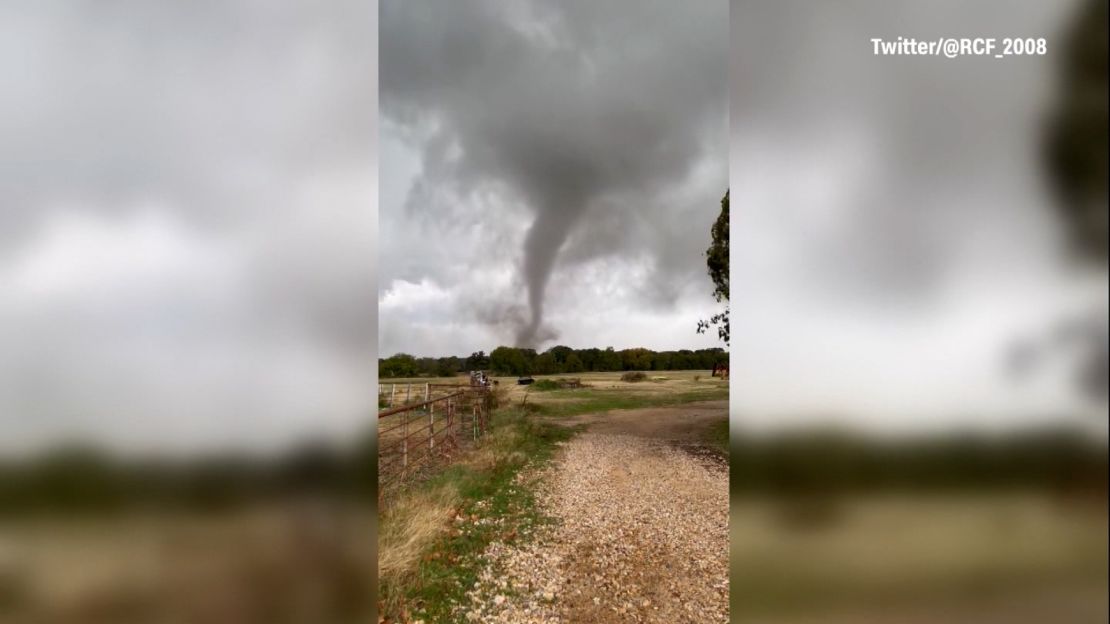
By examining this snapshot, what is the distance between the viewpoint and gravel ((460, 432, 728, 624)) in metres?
2.37

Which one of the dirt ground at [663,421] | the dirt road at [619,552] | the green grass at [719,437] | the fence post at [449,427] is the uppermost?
the fence post at [449,427]

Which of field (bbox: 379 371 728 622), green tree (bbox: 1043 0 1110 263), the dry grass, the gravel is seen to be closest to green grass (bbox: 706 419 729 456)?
field (bbox: 379 371 728 622)

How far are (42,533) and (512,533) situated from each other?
8.24 ft

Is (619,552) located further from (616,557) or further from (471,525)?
(471,525)

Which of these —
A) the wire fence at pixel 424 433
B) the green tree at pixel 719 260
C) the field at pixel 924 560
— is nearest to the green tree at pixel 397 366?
the wire fence at pixel 424 433

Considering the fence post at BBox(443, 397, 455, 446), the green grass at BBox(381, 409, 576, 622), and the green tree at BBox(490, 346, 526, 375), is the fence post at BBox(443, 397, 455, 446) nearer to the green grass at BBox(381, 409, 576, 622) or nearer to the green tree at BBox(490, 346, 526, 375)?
the green grass at BBox(381, 409, 576, 622)

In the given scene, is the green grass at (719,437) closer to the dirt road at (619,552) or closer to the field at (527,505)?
the field at (527,505)

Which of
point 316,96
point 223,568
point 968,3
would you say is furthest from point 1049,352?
point 223,568

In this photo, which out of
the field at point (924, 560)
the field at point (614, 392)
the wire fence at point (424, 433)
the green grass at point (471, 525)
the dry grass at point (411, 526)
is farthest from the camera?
the field at point (614, 392)

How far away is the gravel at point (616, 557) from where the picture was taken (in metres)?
2.37

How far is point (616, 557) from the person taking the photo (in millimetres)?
2984

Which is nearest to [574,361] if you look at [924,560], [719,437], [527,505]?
[719,437]

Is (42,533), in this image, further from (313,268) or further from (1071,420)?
(1071,420)

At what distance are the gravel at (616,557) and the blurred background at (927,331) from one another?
144 cm
